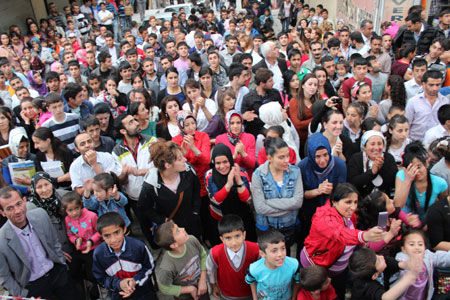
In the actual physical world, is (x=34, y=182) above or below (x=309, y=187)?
above

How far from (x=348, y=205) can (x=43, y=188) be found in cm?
279

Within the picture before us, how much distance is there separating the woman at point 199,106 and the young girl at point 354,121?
177cm

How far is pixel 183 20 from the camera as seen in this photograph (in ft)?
42.4

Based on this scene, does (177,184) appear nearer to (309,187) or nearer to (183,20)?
(309,187)

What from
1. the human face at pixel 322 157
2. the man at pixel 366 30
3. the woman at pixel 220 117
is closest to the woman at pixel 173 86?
the woman at pixel 220 117

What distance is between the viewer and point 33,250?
122 inches

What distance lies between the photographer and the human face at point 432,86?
4477 millimetres

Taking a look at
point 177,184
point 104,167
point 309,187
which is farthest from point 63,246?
point 309,187

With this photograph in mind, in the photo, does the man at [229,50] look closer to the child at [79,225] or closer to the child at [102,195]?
the child at [102,195]

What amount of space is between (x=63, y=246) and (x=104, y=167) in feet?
2.92

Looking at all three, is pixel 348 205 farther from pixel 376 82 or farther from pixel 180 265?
pixel 376 82

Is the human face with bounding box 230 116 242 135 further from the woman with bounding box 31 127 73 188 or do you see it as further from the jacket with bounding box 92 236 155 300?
the woman with bounding box 31 127 73 188

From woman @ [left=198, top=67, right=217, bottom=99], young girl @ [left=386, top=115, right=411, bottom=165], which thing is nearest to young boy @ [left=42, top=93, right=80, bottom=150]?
woman @ [left=198, top=67, right=217, bottom=99]

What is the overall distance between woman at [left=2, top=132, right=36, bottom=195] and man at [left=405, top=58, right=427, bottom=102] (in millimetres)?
5085
